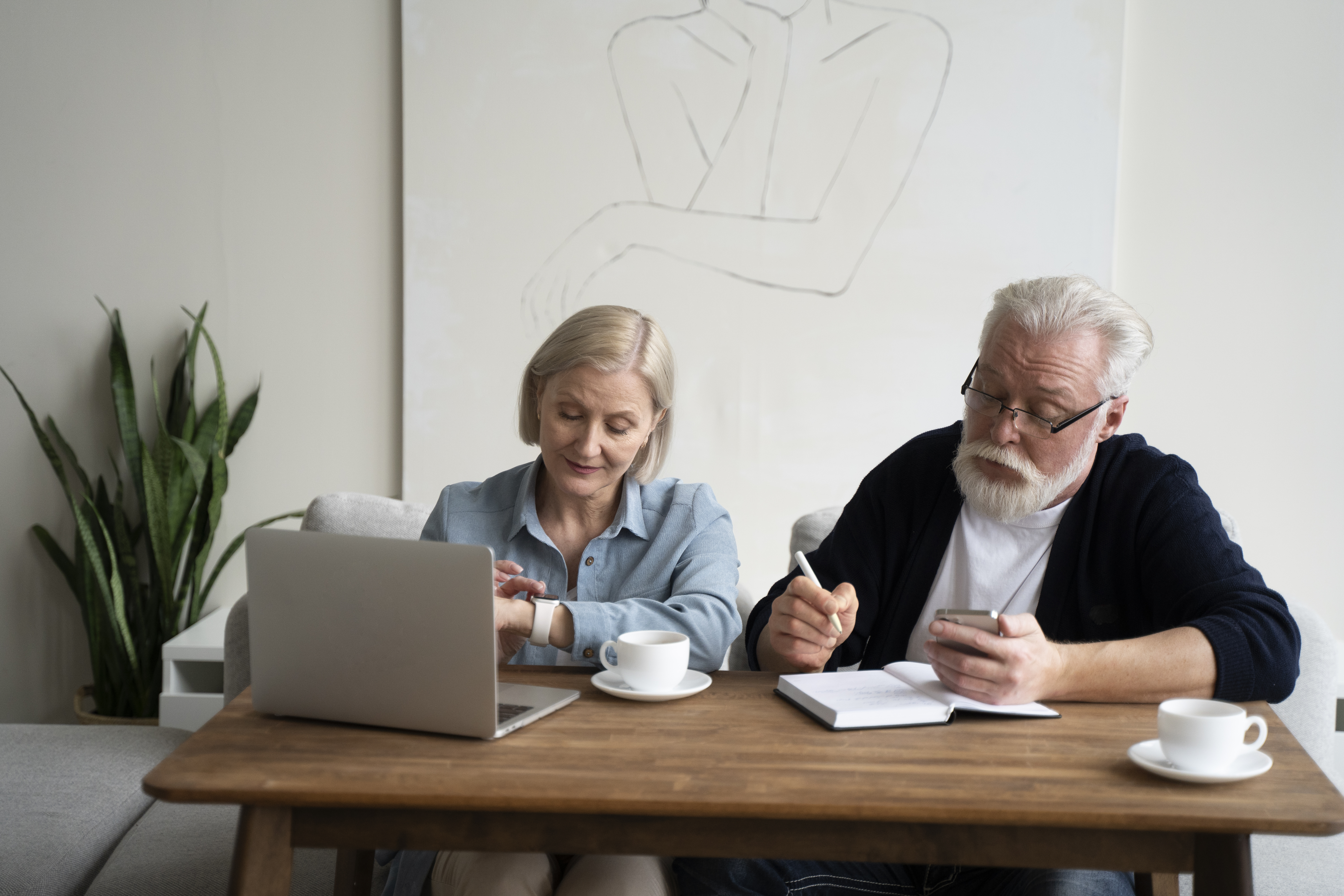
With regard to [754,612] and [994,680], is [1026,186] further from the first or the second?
[994,680]

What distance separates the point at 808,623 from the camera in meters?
1.46

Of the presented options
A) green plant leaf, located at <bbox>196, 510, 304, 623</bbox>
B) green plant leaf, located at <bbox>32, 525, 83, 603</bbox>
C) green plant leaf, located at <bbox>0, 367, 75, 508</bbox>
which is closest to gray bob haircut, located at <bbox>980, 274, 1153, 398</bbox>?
green plant leaf, located at <bbox>196, 510, 304, 623</bbox>

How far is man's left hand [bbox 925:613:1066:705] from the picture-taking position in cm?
127

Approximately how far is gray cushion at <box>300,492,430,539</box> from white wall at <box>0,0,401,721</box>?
808mm

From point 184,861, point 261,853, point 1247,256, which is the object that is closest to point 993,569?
point 261,853

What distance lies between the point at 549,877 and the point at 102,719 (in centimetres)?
211

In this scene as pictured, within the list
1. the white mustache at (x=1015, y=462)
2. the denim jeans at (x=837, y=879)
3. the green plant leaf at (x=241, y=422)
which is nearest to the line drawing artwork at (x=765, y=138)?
the green plant leaf at (x=241, y=422)

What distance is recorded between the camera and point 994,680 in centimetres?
127

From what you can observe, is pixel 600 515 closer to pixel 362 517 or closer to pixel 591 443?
pixel 591 443

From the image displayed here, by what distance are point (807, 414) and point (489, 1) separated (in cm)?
154

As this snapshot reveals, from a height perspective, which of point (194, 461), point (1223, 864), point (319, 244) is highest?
point (319, 244)

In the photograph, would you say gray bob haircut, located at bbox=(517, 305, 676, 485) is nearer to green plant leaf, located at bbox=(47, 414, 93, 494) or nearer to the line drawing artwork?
→ the line drawing artwork

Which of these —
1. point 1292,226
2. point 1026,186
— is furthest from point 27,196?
point 1292,226

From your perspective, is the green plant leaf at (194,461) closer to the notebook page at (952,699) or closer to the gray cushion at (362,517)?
the gray cushion at (362,517)
